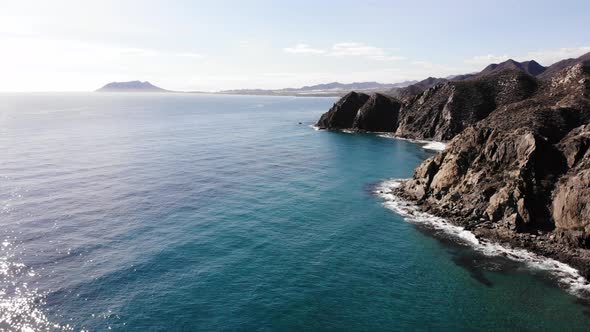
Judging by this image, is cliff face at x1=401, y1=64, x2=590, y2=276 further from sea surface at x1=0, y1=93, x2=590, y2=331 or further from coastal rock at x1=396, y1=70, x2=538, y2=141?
coastal rock at x1=396, y1=70, x2=538, y2=141

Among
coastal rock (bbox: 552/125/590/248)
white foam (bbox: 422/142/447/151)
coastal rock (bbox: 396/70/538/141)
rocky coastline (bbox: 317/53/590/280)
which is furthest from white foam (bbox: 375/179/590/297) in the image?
coastal rock (bbox: 396/70/538/141)

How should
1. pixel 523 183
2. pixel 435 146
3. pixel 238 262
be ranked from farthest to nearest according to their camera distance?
pixel 435 146 → pixel 523 183 → pixel 238 262

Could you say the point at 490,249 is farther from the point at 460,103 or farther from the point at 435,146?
the point at 460,103

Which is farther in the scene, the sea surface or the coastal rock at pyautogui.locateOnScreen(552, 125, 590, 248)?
the coastal rock at pyautogui.locateOnScreen(552, 125, 590, 248)

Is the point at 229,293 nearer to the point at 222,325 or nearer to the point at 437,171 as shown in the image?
the point at 222,325

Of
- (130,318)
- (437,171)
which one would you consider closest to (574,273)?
(437,171)

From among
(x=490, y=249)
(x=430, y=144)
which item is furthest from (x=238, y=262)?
(x=430, y=144)
